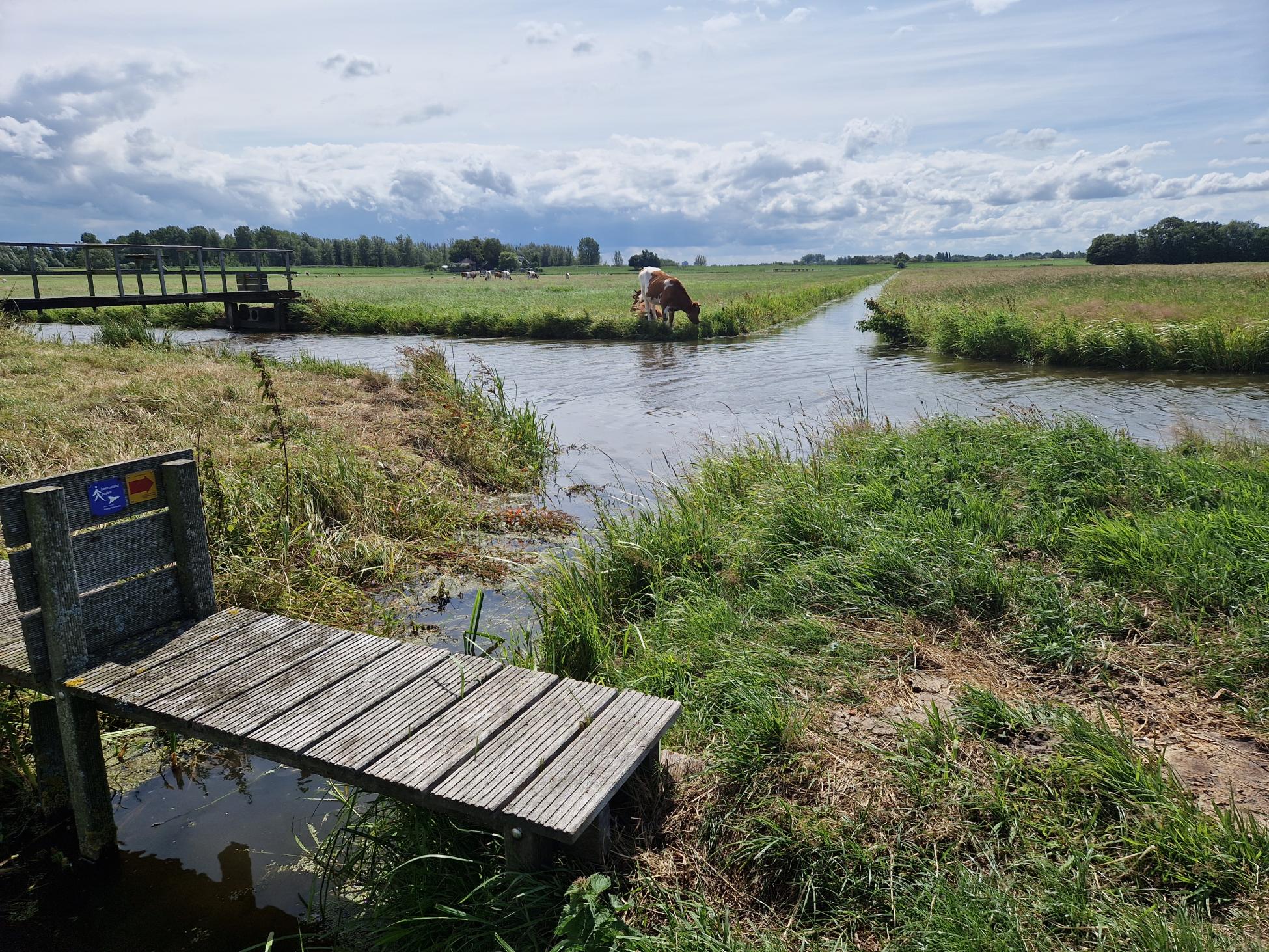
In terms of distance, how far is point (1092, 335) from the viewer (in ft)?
61.9

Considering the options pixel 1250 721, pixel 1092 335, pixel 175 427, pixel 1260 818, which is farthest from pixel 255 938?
pixel 1092 335

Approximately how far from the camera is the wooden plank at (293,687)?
10.4 feet

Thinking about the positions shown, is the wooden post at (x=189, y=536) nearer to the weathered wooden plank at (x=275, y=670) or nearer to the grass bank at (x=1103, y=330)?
the weathered wooden plank at (x=275, y=670)

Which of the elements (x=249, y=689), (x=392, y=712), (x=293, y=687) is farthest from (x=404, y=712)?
(x=249, y=689)

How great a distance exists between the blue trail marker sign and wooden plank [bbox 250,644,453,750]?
1.22 meters

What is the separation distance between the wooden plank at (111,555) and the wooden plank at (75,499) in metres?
0.06

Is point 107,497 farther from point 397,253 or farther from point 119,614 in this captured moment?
point 397,253

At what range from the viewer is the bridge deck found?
277cm

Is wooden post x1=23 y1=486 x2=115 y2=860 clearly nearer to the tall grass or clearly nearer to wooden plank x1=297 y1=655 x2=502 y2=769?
wooden plank x1=297 y1=655 x2=502 y2=769

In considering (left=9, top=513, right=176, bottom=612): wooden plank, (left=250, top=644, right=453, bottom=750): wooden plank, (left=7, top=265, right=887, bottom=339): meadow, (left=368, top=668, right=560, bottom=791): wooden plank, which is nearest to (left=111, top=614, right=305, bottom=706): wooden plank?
(left=9, top=513, right=176, bottom=612): wooden plank

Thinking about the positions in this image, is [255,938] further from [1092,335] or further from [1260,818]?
[1092,335]

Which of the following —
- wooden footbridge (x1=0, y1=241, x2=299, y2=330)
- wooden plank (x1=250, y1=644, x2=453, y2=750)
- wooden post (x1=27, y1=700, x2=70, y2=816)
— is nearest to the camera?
wooden plank (x1=250, y1=644, x2=453, y2=750)

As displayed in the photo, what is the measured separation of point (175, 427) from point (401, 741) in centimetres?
710

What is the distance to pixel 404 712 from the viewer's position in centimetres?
326
